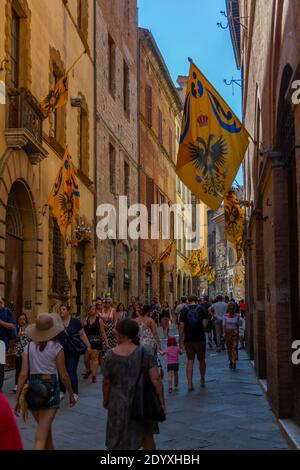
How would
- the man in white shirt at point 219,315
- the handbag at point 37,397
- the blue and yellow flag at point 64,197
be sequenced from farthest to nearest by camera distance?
the man in white shirt at point 219,315
the blue and yellow flag at point 64,197
the handbag at point 37,397

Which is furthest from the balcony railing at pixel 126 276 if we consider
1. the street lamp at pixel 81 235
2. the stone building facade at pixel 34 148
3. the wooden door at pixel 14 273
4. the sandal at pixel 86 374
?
the sandal at pixel 86 374

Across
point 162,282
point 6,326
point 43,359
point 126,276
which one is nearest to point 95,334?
point 6,326

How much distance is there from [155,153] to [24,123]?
25.5 meters

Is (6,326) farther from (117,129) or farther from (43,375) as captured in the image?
(117,129)

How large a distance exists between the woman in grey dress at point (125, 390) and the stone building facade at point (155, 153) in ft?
93.9

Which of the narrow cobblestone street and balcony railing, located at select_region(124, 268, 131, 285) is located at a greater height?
balcony railing, located at select_region(124, 268, 131, 285)

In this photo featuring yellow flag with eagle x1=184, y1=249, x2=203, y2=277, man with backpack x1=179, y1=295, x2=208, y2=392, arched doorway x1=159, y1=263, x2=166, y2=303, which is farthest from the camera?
yellow flag with eagle x1=184, y1=249, x2=203, y2=277

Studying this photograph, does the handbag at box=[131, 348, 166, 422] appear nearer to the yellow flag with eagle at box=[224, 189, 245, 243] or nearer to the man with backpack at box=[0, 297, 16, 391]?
the man with backpack at box=[0, 297, 16, 391]

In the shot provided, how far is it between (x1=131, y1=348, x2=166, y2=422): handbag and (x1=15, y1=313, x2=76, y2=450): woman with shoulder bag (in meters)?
1.02

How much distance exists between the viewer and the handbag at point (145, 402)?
222 inches

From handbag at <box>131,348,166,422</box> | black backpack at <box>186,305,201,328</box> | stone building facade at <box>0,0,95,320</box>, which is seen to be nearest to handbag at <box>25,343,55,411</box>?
handbag at <box>131,348,166,422</box>

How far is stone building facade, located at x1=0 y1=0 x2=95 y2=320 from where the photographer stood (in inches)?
599

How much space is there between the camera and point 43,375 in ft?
21.6

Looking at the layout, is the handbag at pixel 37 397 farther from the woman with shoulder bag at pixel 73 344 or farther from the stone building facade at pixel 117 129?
the stone building facade at pixel 117 129
